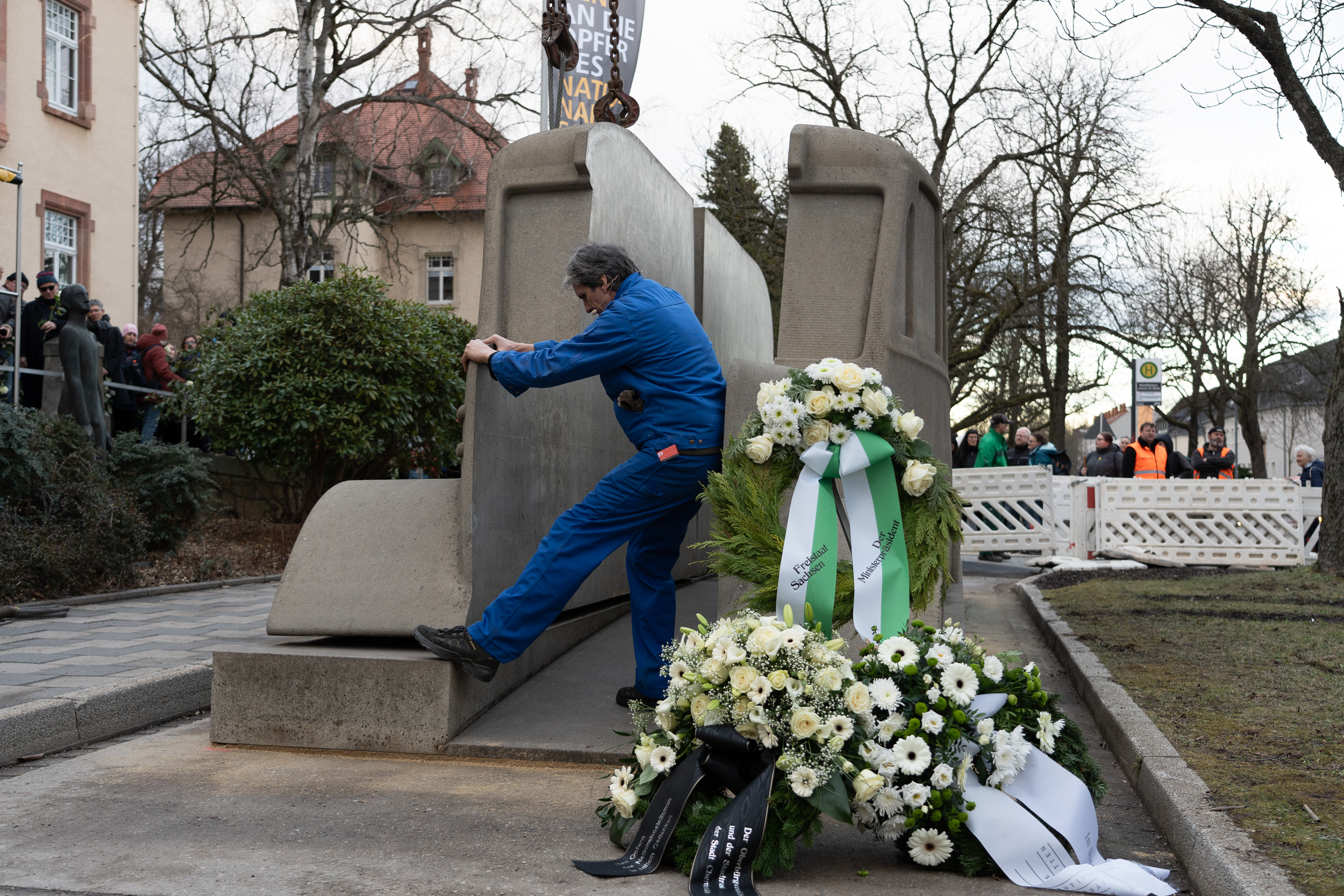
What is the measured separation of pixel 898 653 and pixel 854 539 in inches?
23.9

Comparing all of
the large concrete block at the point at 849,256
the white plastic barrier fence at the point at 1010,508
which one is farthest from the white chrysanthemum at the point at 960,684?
the white plastic barrier fence at the point at 1010,508

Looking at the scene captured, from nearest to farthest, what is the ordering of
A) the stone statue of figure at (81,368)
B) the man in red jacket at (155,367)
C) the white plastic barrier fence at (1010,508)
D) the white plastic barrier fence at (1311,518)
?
1. the stone statue of figure at (81,368)
2. the man in red jacket at (155,367)
3. the white plastic barrier fence at (1010,508)
4. the white plastic barrier fence at (1311,518)

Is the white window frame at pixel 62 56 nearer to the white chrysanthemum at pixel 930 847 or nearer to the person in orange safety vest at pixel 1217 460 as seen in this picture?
the person in orange safety vest at pixel 1217 460

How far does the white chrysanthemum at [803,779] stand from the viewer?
134 inches

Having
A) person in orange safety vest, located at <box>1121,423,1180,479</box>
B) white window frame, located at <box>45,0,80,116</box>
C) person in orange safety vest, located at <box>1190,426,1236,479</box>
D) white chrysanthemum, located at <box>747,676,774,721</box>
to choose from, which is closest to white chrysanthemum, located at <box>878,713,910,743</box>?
white chrysanthemum, located at <box>747,676,774,721</box>

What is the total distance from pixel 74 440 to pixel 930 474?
8395mm

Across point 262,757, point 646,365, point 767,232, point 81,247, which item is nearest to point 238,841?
point 262,757

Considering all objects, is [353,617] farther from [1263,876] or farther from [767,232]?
[767,232]

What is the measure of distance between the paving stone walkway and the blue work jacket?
6.27 ft

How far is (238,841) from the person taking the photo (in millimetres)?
3709

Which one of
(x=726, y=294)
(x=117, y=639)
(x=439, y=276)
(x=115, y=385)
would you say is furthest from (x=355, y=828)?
(x=439, y=276)

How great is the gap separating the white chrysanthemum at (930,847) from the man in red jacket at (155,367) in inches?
499

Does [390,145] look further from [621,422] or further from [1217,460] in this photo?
[621,422]

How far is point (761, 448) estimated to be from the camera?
14.0ft
